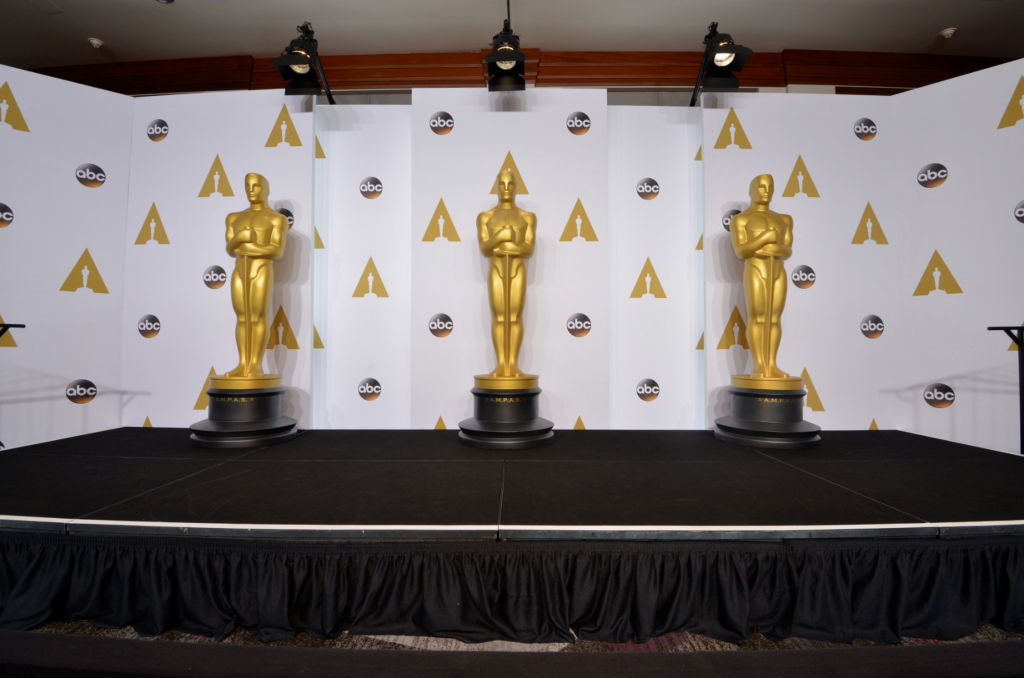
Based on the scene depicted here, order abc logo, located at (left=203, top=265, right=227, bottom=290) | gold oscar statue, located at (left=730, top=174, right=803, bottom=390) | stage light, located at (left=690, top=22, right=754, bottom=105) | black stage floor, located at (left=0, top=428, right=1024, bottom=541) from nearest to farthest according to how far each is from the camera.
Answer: black stage floor, located at (left=0, top=428, right=1024, bottom=541) → gold oscar statue, located at (left=730, top=174, right=803, bottom=390) → stage light, located at (left=690, top=22, right=754, bottom=105) → abc logo, located at (left=203, top=265, right=227, bottom=290)

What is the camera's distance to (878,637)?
57.4 inches

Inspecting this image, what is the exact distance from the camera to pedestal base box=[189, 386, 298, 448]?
8.72 feet

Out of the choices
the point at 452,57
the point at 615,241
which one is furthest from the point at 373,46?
the point at 615,241

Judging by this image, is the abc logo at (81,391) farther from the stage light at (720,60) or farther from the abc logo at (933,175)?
the abc logo at (933,175)

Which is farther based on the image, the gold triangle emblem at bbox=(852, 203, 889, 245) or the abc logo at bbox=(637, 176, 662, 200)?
the abc logo at bbox=(637, 176, 662, 200)

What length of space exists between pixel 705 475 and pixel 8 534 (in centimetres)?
280

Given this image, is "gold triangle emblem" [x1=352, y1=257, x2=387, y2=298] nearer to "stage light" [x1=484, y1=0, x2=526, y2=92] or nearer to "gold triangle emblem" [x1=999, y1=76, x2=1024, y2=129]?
"stage light" [x1=484, y1=0, x2=526, y2=92]

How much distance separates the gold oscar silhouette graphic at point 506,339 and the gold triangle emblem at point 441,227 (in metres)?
0.38

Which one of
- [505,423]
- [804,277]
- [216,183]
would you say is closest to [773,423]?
[804,277]

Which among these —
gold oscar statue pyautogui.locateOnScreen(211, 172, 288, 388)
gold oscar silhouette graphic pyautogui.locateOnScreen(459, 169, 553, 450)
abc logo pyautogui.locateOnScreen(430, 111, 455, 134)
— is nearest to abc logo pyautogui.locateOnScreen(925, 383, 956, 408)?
gold oscar silhouette graphic pyautogui.locateOnScreen(459, 169, 553, 450)

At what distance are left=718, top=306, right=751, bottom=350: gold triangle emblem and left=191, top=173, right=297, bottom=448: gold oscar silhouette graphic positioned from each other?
3175 mm

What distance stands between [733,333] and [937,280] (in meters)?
1.48

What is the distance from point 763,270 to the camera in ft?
9.24

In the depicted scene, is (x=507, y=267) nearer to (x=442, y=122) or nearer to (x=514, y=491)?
(x=442, y=122)
